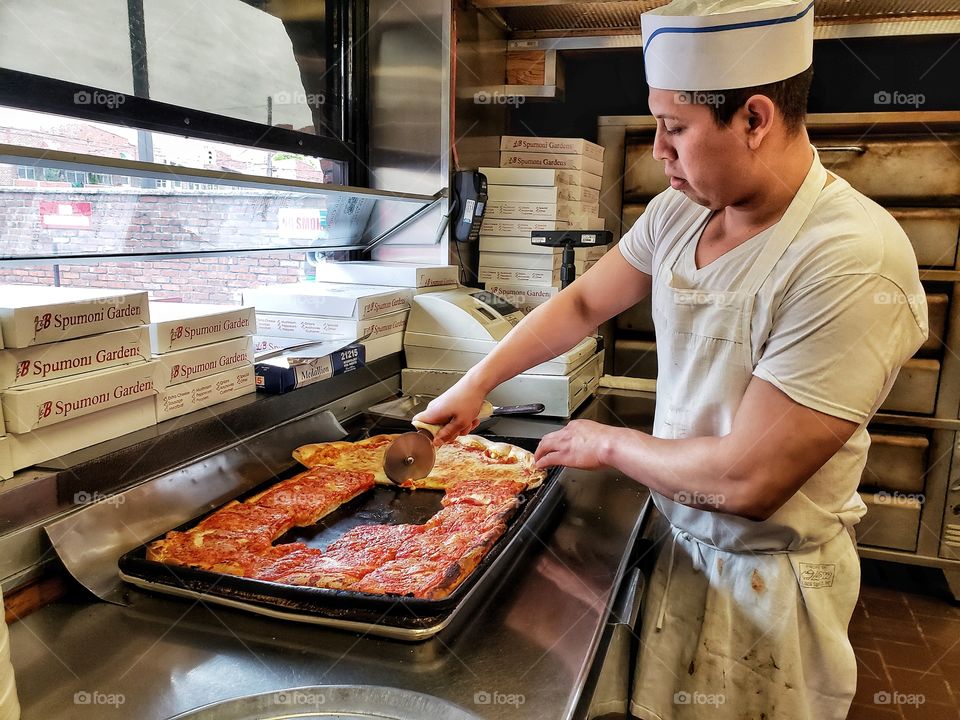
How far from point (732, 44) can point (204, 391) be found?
53.1 inches

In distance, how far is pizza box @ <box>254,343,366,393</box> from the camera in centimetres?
199

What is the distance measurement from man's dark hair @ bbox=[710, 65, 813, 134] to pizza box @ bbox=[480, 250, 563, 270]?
1.76 metres

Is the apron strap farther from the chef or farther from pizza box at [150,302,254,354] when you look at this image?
pizza box at [150,302,254,354]

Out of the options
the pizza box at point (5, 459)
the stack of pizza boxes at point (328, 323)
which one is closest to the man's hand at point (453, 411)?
the stack of pizza boxes at point (328, 323)

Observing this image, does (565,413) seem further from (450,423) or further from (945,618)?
(945,618)

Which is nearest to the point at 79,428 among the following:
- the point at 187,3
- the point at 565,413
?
the point at 187,3

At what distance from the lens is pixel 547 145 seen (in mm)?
3203

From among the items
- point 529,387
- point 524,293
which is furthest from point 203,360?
point 524,293

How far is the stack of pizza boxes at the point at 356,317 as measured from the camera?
2.35m

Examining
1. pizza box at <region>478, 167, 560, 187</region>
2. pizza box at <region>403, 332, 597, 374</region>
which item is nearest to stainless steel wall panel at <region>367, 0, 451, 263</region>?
pizza box at <region>478, 167, 560, 187</region>

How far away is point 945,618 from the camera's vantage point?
3502 millimetres

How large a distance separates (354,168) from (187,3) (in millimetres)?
1021

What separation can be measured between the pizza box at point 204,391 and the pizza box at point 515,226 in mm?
1448

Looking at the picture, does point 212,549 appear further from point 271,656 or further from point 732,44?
point 732,44
